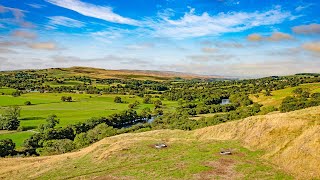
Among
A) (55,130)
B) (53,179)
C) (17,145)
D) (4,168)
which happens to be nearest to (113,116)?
(55,130)

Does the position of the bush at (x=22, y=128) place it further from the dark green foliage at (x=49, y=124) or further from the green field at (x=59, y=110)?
the dark green foliage at (x=49, y=124)

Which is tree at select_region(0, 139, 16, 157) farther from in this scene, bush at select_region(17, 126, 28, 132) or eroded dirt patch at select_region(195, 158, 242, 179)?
eroded dirt patch at select_region(195, 158, 242, 179)

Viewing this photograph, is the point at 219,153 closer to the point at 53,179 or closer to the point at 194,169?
the point at 194,169

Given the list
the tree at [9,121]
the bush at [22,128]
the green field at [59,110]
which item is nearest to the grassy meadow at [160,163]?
the green field at [59,110]

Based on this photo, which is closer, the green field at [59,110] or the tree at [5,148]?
the tree at [5,148]

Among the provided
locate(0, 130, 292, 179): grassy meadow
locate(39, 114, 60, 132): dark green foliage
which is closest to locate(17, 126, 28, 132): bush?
locate(39, 114, 60, 132): dark green foliage

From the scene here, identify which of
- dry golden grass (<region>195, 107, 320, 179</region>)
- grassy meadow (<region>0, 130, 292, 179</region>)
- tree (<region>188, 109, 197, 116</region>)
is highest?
dry golden grass (<region>195, 107, 320, 179</region>)

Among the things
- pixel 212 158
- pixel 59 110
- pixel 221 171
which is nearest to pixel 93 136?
pixel 59 110

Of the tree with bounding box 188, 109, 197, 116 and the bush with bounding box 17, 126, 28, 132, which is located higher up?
the tree with bounding box 188, 109, 197, 116

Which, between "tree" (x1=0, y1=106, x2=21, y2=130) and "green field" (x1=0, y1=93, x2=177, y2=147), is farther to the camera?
"green field" (x1=0, y1=93, x2=177, y2=147)
